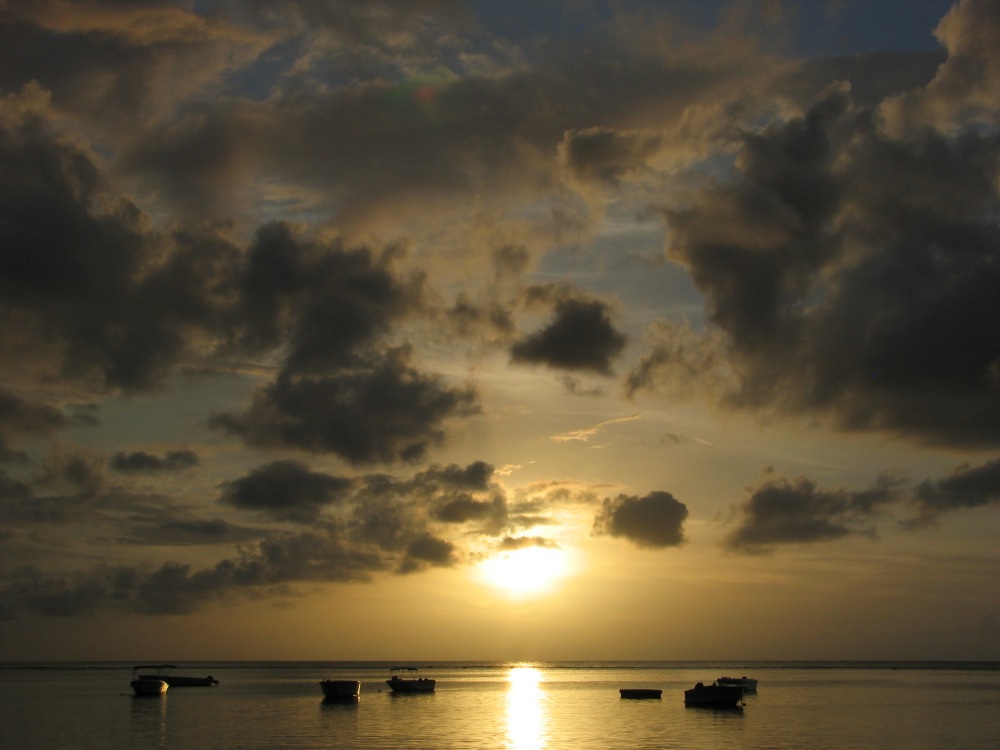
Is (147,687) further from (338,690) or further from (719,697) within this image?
(719,697)

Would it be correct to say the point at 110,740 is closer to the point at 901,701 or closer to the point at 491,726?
the point at 491,726

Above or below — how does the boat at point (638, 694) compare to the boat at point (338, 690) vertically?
below

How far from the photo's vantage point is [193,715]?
128m

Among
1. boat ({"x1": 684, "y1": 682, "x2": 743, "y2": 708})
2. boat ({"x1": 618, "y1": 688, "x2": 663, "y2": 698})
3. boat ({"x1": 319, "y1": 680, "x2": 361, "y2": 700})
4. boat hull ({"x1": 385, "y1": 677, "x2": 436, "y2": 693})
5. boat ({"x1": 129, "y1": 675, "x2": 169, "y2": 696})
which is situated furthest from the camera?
boat hull ({"x1": 385, "y1": 677, "x2": 436, "y2": 693})

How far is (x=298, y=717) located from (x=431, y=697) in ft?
182

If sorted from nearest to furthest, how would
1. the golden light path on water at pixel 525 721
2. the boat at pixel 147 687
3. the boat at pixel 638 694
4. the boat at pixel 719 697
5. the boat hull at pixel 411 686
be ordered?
1. the golden light path on water at pixel 525 721
2. the boat at pixel 719 697
3. the boat at pixel 638 694
4. the boat at pixel 147 687
5. the boat hull at pixel 411 686

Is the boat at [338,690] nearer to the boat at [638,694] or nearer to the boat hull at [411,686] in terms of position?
the boat hull at [411,686]

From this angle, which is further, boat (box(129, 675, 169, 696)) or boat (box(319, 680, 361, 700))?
boat (box(129, 675, 169, 696))

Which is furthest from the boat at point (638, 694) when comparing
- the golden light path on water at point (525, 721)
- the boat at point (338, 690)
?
the boat at point (338, 690)

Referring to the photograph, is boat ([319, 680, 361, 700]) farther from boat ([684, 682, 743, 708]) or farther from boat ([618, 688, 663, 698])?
boat ([684, 682, 743, 708])

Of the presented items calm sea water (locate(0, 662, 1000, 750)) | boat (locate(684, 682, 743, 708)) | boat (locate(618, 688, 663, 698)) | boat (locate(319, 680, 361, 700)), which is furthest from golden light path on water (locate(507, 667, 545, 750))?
boat (locate(319, 680, 361, 700))

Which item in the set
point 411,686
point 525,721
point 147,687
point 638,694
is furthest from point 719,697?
point 147,687

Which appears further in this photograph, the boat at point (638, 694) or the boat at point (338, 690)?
the boat at point (638, 694)

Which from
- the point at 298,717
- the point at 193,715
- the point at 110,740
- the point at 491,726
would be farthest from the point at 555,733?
the point at 193,715
